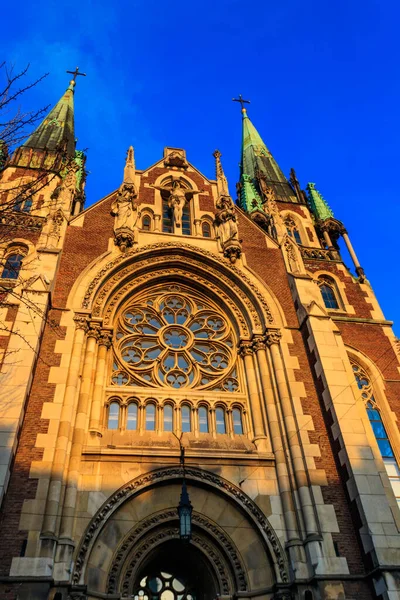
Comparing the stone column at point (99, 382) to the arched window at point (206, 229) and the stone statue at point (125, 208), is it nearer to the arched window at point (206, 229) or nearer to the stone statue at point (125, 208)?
the stone statue at point (125, 208)

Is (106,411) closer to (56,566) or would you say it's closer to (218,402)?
(218,402)

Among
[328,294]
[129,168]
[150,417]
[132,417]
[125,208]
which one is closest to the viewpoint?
[132,417]

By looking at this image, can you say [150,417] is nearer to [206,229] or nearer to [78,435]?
[78,435]

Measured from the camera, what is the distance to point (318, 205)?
27047 mm

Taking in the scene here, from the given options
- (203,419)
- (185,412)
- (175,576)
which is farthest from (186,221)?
(175,576)

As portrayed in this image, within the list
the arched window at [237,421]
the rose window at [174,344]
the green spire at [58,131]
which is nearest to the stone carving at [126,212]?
the rose window at [174,344]

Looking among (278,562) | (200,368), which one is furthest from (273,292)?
(278,562)

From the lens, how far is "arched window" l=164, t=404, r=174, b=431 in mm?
14234

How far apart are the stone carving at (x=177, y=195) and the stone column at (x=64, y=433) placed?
22.1ft

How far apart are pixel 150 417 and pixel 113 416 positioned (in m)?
1.04

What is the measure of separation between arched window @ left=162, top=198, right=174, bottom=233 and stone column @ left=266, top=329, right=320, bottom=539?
252 inches

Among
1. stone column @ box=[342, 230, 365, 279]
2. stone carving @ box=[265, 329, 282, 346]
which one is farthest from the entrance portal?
stone column @ box=[342, 230, 365, 279]

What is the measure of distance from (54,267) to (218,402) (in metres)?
6.56

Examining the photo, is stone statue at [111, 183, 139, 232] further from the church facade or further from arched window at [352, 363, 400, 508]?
arched window at [352, 363, 400, 508]
